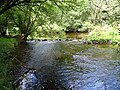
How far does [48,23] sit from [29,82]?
72.3ft

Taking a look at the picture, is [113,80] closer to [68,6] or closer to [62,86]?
[62,86]

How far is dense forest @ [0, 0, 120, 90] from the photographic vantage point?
355 inches

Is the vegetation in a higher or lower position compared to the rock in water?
higher

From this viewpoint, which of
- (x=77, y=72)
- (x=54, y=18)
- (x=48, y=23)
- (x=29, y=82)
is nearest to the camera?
(x=29, y=82)

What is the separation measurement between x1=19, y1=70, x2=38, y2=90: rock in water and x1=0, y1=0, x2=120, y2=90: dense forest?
0.86m

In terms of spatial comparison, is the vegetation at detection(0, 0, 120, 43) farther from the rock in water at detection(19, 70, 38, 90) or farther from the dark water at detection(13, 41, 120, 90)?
the rock in water at detection(19, 70, 38, 90)

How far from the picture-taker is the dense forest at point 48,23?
29.6 ft

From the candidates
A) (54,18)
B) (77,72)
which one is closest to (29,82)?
(77,72)

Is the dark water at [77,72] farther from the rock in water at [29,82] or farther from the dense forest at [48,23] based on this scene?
the dense forest at [48,23]

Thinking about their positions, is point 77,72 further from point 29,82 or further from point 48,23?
point 48,23

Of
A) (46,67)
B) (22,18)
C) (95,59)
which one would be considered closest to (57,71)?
(46,67)

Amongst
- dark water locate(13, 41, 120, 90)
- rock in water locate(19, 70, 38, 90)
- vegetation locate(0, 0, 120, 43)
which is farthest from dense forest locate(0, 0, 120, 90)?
dark water locate(13, 41, 120, 90)

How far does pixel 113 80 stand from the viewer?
11.8 meters

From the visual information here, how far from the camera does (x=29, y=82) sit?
1114cm
